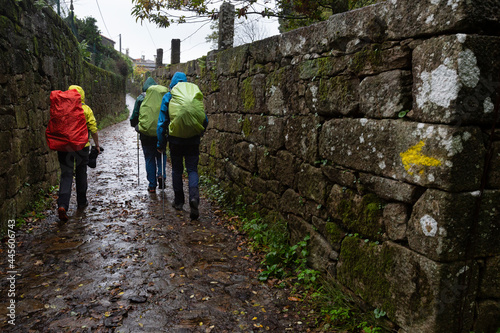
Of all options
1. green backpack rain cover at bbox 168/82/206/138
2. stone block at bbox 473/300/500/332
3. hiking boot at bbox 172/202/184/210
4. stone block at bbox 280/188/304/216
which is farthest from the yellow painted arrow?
hiking boot at bbox 172/202/184/210

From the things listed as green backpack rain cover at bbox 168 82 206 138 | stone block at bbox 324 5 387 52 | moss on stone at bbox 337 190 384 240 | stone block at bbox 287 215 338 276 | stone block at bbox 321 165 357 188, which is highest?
stone block at bbox 324 5 387 52

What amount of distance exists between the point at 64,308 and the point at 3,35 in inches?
139

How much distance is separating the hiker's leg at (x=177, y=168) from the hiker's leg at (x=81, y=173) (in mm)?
1287

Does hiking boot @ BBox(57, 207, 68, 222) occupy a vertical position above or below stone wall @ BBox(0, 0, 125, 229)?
below

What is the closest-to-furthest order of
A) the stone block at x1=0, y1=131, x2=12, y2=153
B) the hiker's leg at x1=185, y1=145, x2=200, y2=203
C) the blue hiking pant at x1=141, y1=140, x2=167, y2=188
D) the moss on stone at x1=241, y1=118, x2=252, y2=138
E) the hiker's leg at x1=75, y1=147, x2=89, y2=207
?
the stone block at x1=0, y1=131, x2=12, y2=153
the moss on stone at x1=241, y1=118, x2=252, y2=138
the hiker's leg at x1=185, y1=145, x2=200, y2=203
the hiker's leg at x1=75, y1=147, x2=89, y2=207
the blue hiking pant at x1=141, y1=140, x2=167, y2=188

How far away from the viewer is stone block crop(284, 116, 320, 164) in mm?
3486

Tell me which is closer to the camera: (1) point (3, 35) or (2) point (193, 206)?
(1) point (3, 35)

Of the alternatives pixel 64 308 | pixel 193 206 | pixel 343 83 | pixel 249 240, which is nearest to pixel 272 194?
pixel 249 240

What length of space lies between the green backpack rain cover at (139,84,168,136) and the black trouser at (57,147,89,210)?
1.18 meters

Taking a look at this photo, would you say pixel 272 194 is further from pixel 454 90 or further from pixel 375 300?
pixel 454 90

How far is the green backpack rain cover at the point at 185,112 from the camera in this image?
4.90m

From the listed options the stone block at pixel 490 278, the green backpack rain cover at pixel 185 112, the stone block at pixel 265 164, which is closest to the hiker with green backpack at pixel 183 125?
the green backpack rain cover at pixel 185 112

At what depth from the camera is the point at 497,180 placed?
2.18 m

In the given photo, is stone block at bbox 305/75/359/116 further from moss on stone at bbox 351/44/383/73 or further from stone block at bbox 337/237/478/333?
stone block at bbox 337/237/478/333
